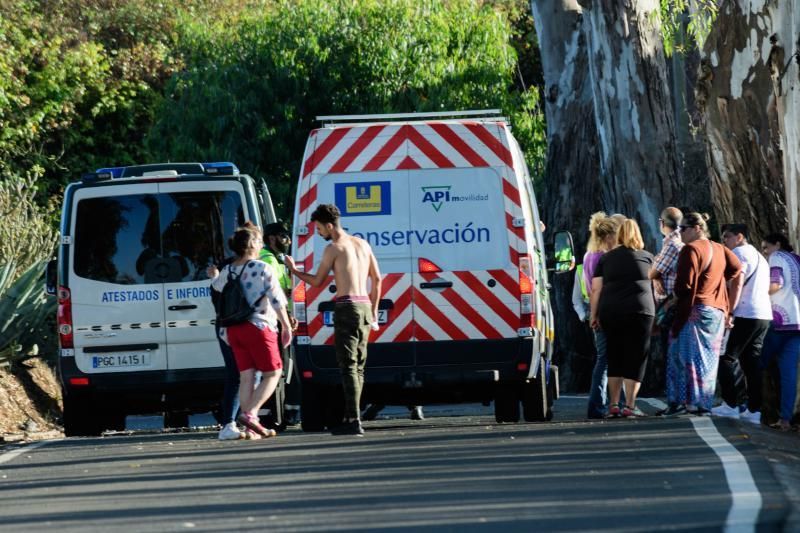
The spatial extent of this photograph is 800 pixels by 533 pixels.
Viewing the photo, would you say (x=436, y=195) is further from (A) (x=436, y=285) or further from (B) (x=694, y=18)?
(B) (x=694, y=18)

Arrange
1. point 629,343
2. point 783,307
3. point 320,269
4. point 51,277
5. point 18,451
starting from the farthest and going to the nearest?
1. point 51,277
2. point 783,307
3. point 629,343
4. point 18,451
5. point 320,269

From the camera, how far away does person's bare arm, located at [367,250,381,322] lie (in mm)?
13383

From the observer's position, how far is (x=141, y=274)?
15078mm

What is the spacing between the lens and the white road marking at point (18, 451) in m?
12.9

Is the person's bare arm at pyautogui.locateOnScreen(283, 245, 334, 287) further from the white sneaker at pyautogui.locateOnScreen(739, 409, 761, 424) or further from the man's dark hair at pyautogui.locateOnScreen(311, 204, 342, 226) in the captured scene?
the white sneaker at pyautogui.locateOnScreen(739, 409, 761, 424)

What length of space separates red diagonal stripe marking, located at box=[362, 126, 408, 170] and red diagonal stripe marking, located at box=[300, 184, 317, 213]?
42 centimetres

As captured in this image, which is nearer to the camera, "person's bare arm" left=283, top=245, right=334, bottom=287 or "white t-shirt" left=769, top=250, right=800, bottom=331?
"person's bare arm" left=283, top=245, right=334, bottom=287

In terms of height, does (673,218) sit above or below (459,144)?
below

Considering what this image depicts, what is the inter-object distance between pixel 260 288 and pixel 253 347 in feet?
1.45

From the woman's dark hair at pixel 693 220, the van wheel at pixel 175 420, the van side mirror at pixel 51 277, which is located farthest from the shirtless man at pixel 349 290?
the van wheel at pixel 175 420

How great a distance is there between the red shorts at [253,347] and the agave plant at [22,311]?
5066mm

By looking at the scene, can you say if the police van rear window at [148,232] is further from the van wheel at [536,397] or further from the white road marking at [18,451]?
the van wheel at [536,397]

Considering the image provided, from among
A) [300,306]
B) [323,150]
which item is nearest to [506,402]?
[300,306]

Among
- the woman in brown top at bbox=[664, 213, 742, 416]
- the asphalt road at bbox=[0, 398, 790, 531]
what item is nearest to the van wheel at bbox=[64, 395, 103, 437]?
the asphalt road at bbox=[0, 398, 790, 531]
